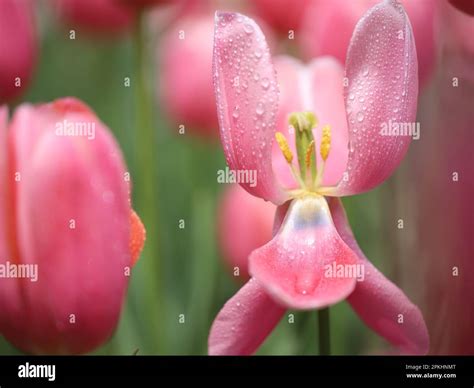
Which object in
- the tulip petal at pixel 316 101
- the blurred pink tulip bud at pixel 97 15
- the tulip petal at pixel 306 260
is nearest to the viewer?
the tulip petal at pixel 306 260

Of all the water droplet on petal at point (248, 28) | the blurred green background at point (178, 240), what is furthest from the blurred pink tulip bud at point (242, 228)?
the water droplet on petal at point (248, 28)

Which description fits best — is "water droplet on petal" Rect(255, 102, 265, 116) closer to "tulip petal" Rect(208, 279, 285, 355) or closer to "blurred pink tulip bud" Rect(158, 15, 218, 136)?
"tulip petal" Rect(208, 279, 285, 355)

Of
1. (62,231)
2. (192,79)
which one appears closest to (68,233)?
(62,231)

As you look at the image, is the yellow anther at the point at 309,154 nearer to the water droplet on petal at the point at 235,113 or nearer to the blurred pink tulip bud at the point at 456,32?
the water droplet on petal at the point at 235,113

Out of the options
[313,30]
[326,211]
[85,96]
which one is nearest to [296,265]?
[326,211]

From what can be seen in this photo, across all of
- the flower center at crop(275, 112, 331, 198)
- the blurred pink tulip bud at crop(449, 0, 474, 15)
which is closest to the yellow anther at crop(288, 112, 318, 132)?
the flower center at crop(275, 112, 331, 198)

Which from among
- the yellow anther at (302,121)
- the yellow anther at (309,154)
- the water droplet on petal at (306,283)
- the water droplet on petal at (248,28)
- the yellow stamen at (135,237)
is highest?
the water droplet on petal at (248,28)
